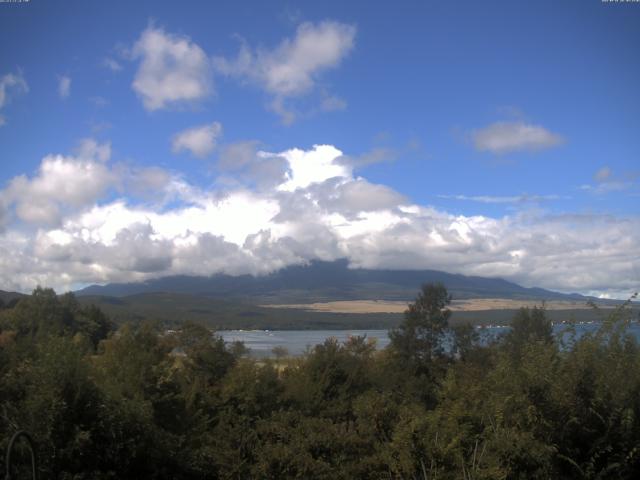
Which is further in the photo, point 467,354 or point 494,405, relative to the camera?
point 467,354

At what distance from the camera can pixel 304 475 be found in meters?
9.87

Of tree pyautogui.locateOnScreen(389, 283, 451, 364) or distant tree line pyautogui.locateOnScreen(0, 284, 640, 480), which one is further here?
tree pyautogui.locateOnScreen(389, 283, 451, 364)

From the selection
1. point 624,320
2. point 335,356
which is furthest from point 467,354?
point 624,320

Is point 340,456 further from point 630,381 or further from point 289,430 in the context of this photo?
point 630,381

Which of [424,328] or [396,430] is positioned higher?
[396,430]

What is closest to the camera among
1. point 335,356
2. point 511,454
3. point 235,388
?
point 511,454

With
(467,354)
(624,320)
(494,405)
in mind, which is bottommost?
(467,354)

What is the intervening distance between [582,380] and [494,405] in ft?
5.43

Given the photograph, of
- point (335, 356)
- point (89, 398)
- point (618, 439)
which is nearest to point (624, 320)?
point (618, 439)

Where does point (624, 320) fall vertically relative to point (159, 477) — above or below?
above

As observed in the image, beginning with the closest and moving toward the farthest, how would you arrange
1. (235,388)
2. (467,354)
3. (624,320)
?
(624,320) → (235,388) → (467,354)

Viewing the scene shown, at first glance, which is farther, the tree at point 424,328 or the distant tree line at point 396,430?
the tree at point 424,328

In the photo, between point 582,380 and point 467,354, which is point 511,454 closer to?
point 582,380

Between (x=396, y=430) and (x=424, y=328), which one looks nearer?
(x=396, y=430)
